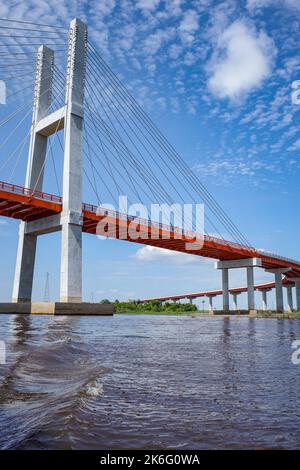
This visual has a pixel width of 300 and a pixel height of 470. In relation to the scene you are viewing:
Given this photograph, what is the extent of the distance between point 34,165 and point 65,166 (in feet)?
23.7

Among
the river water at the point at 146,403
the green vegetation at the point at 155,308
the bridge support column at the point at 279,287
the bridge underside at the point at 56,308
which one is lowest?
the river water at the point at 146,403

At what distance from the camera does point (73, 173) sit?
38.4 meters

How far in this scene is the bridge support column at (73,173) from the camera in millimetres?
36219

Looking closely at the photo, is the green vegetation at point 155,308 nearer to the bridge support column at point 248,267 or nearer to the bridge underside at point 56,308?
the bridge support column at point 248,267

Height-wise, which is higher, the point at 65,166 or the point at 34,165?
the point at 34,165

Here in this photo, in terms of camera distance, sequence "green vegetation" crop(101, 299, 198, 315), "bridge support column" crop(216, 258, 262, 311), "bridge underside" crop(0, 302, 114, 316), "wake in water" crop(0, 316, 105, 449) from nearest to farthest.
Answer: "wake in water" crop(0, 316, 105, 449) < "bridge underside" crop(0, 302, 114, 316) < "bridge support column" crop(216, 258, 262, 311) < "green vegetation" crop(101, 299, 198, 315)

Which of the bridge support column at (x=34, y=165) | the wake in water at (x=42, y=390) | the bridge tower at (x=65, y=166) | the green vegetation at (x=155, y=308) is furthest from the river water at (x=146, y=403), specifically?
the green vegetation at (x=155, y=308)

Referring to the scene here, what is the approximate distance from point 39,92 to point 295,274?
68120 millimetres

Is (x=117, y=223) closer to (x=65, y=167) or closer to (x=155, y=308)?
(x=65, y=167)

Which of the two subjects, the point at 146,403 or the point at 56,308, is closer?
the point at 146,403

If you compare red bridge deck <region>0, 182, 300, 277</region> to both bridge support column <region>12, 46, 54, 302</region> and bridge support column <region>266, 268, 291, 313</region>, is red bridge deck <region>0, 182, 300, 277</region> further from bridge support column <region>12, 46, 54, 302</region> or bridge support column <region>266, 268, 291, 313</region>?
bridge support column <region>266, 268, 291, 313</region>

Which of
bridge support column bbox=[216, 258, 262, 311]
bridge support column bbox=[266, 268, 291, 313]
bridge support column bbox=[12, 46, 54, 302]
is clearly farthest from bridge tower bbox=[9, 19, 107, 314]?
bridge support column bbox=[266, 268, 291, 313]

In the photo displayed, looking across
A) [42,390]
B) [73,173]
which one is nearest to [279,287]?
[73,173]

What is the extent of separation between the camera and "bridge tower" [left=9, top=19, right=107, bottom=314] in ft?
121
